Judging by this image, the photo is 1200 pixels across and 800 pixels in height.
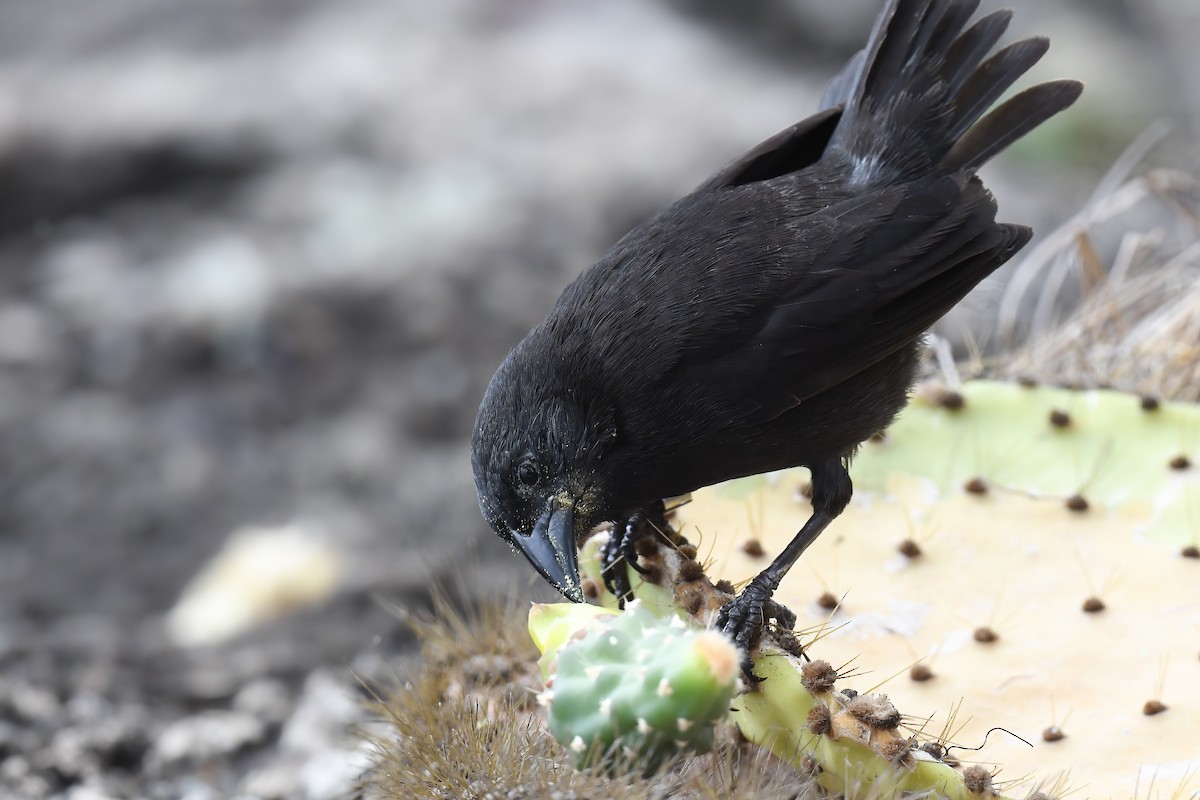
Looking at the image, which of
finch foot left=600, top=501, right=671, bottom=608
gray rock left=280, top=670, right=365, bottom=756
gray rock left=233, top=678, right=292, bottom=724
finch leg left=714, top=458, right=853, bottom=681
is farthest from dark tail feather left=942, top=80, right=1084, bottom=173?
gray rock left=233, top=678, right=292, bottom=724

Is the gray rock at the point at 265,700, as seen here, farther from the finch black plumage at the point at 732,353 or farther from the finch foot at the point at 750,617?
the finch foot at the point at 750,617

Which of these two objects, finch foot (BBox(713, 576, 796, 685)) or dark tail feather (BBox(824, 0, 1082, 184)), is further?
dark tail feather (BBox(824, 0, 1082, 184))

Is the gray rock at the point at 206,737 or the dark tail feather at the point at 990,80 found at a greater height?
the gray rock at the point at 206,737

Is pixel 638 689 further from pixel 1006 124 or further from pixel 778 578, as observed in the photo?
pixel 1006 124

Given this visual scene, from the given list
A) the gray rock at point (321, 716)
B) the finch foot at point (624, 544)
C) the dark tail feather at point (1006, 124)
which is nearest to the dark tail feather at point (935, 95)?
the dark tail feather at point (1006, 124)

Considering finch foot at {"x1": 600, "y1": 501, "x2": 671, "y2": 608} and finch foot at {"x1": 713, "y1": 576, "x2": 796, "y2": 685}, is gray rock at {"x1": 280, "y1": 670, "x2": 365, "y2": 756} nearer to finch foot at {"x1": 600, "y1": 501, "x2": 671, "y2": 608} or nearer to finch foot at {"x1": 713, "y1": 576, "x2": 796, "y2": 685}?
finch foot at {"x1": 600, "y1": 501, "x2": 671, "y2": 608}
